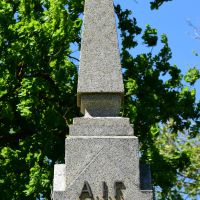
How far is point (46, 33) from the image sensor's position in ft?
48.2

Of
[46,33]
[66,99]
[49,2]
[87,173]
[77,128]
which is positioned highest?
[49,2]

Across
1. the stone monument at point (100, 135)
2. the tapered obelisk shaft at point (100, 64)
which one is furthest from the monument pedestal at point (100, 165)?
the tapered obelisk shaft at point (100, 64)

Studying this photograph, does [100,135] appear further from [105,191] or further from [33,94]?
[33,94]

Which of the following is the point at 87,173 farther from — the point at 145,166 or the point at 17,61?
the point at 17,61

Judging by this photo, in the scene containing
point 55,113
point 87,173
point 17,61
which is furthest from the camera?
point 55,113

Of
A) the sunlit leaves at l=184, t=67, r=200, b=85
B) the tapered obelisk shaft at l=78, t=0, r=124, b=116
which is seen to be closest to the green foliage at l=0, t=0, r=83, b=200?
the sunlit leaves at l=184, t=67, r=200, b=85

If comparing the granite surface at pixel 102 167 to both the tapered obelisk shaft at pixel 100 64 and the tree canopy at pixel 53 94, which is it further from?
the tree canopy at pixel 53 94

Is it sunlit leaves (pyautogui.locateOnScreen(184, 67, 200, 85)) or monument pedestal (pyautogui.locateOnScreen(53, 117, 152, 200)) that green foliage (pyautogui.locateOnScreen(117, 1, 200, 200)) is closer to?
sunlit leaves (pyautogui.locateOnScreen(184, 67, 200, 85))

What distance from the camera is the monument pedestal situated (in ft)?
26.8

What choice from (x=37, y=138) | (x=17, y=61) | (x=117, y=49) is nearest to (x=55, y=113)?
(x=37, y=138)

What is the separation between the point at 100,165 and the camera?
8.31m

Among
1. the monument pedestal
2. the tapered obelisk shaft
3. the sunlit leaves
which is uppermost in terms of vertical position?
the sunlit leaves

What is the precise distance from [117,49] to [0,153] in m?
6.66

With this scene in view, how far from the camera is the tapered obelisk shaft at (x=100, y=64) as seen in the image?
888 cm
